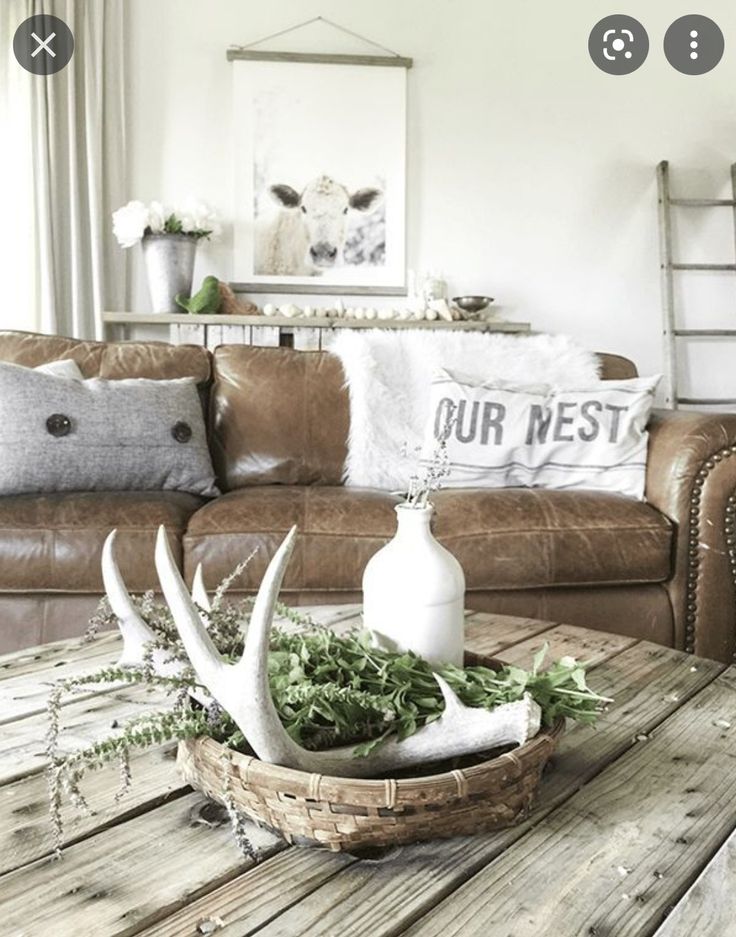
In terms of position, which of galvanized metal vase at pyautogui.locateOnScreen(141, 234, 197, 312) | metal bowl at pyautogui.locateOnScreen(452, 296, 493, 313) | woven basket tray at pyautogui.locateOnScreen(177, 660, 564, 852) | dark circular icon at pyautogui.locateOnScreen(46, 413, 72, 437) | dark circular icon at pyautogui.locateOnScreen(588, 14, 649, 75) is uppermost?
dark circular icon at pyautogui.locateOnScreen(588, 14, 649, 75)

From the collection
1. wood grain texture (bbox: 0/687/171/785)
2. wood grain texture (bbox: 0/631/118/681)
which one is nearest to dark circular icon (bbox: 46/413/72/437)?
wood grain texture (bbox: 0/631/118/681)

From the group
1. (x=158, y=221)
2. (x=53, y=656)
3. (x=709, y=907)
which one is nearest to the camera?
(x=709, y=907)

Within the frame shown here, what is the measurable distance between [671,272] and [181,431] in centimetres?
274

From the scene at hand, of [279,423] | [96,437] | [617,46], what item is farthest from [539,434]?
[617,46]

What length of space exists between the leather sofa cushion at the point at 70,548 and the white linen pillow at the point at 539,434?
32.2 inches

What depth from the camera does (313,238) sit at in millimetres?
4066

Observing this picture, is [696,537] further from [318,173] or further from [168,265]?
[318,173]

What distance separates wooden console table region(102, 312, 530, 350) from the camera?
12.2ft

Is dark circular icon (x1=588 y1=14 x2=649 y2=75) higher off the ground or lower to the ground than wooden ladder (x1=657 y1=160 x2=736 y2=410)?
higher

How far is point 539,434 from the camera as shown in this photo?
2.49 m

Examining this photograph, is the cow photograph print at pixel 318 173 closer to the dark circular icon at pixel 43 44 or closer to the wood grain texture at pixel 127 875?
the dark circular icon at pixel 43 44

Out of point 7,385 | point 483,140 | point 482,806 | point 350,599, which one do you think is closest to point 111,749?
point 482,806

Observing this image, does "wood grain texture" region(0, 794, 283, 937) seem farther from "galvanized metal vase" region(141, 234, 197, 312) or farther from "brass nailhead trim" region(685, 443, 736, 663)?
"galvanized metal vase" region(141, 234, 197, 312)

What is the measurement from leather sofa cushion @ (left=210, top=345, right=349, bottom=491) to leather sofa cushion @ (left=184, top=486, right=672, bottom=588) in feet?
1.59
